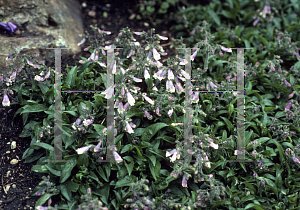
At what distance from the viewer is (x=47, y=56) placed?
5.35m

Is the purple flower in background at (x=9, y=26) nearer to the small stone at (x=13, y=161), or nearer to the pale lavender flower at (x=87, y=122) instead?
the small stone at (x=13, y=161)

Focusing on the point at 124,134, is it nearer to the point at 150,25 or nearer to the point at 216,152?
the point at 216,152

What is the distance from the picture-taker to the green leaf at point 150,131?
4.14 metres

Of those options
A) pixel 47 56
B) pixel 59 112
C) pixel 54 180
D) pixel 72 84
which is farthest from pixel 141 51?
pixel 54 180

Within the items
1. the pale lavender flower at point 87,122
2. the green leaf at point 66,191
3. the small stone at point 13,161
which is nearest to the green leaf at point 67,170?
the green leaf at point 66,191

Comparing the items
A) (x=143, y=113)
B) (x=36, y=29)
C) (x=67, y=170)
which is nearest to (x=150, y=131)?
(x=143, y=113)

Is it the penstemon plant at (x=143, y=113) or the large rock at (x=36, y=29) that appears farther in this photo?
the large rock at (x=36, y=29)

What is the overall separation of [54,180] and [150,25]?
4553mm

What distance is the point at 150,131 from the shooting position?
4.15 meters

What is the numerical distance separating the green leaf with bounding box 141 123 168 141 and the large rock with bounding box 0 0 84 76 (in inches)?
99.1

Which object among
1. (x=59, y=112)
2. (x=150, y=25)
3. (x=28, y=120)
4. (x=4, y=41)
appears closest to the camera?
(x=59, y=112)

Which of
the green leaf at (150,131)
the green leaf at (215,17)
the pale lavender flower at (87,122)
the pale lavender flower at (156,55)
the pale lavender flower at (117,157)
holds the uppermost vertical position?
the green leaf at (215,17)

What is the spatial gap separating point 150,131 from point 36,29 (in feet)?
10.4

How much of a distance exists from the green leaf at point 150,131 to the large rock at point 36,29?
2.52m
